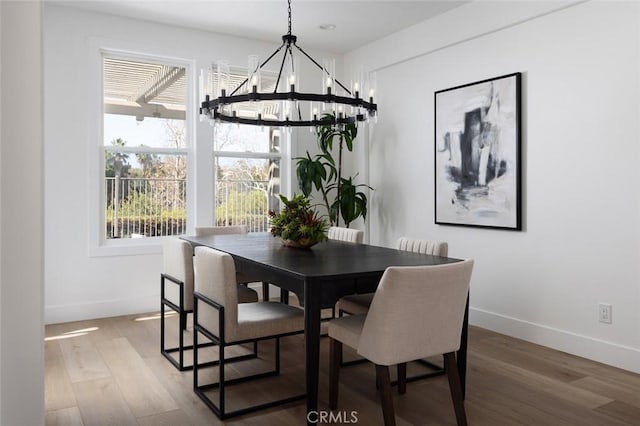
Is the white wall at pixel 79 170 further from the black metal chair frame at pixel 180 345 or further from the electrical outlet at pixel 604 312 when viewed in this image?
the electrical outlet at pixel 604 312

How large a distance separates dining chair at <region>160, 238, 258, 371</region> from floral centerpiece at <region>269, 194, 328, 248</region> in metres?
0.53

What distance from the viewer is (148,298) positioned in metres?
4.88

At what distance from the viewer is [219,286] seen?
8.43 feet

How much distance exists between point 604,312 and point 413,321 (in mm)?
1947

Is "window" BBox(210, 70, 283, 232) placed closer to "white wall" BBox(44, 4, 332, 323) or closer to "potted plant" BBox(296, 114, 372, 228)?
"potted plant" BBox(296, 114, 372, 228)

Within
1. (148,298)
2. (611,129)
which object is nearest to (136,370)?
(148,298)

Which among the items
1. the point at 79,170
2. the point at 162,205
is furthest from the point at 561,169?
the point at 79,170

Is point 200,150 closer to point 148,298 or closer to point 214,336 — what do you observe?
point 148,298

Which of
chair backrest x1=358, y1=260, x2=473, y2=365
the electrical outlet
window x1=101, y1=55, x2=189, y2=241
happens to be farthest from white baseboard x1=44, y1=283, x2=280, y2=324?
the electrical outlet

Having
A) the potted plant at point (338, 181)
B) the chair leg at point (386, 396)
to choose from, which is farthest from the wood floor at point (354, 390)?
the potted plant at point (338, 181)

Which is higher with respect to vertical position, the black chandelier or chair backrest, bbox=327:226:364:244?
the black chandelier

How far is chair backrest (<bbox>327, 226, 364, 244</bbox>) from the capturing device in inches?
158

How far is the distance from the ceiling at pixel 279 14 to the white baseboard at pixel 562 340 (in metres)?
2.74

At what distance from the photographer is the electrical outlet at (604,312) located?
339 centimetres
